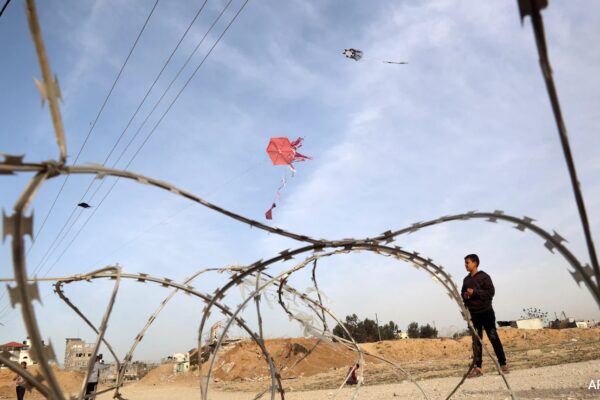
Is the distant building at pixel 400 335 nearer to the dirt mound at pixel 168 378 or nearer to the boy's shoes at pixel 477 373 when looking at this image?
the dirt mound at pixel 168 378

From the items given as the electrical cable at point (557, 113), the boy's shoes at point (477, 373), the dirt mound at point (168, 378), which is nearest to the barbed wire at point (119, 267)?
the electrical cable at point (557, 113)

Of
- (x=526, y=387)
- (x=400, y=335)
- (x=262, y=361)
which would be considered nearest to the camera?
(x=526, y=387)

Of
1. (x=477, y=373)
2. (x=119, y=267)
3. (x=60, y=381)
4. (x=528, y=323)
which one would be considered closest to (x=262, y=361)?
(x=60, y=381)

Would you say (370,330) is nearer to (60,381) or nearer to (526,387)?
(60,381)

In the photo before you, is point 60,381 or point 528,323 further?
point 528,323

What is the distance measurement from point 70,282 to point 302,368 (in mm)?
22234

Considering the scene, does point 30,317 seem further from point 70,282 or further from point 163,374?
Answer: point 163,374

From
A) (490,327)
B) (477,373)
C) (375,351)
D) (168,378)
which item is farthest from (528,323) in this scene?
(490,327)

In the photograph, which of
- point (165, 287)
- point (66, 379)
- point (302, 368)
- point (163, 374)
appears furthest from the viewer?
point (66, 379)

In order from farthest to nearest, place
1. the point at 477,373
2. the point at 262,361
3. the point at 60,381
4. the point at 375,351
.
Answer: the point at 60,381, the point at 375,351, the point at 262,361, the point at 477,373

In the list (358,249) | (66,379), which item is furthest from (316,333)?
(66,379)

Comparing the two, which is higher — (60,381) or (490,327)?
(490,327)

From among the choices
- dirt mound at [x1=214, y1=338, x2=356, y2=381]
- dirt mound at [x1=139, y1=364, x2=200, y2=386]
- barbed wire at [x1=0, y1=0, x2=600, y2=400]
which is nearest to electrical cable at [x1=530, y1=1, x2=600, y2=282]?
barbed wire at [x1=0, y1=0, x2=600, y2=400]

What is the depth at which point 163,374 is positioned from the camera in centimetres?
3195
